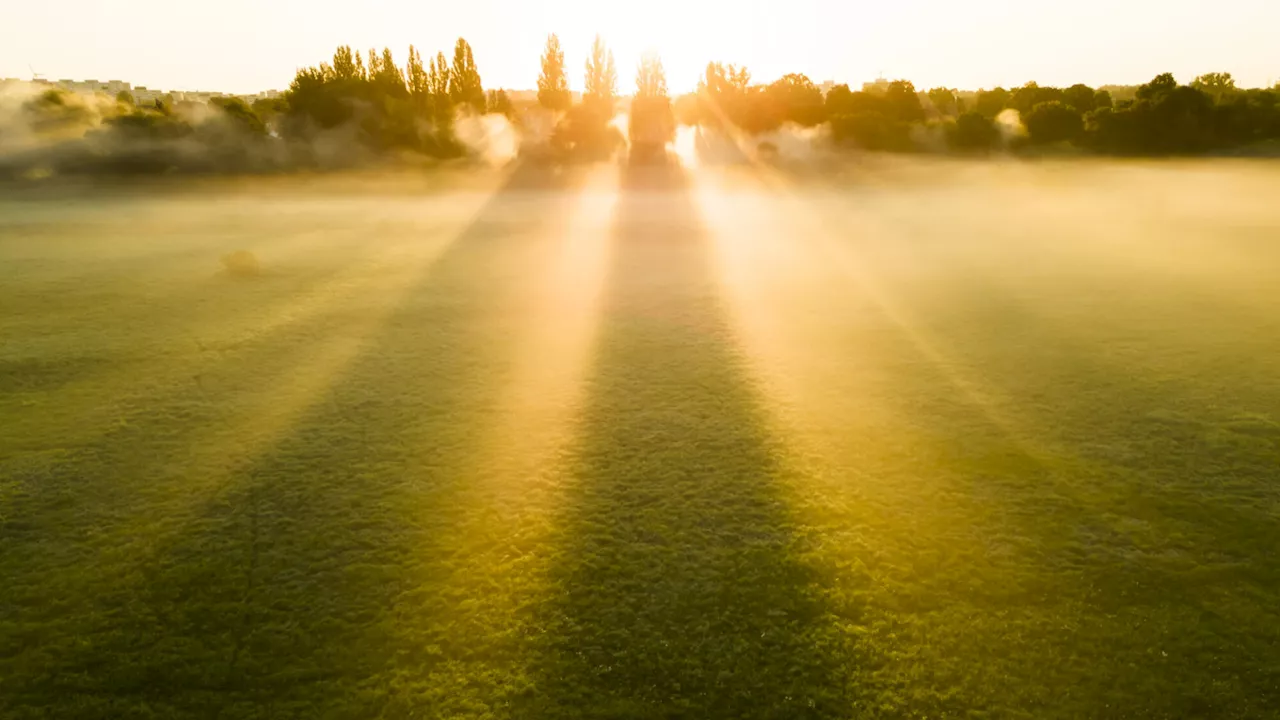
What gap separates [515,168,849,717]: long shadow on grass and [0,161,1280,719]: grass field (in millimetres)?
33

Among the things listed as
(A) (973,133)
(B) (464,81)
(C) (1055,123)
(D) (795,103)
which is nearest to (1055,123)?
(C) (1055,123)

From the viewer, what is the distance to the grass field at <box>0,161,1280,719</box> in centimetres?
539

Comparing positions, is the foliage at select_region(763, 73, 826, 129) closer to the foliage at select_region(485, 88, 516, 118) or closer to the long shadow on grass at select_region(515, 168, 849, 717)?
the foliage at select_region(485, 88, 516, 118)

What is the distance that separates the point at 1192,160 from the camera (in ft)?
163

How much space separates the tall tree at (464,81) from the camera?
214 ft

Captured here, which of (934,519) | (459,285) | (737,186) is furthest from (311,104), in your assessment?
(934,519)

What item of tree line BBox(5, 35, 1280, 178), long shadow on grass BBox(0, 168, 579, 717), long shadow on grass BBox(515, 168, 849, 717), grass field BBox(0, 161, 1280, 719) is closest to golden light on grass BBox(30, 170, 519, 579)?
grass field BBox(0, 161, 1280, 719)

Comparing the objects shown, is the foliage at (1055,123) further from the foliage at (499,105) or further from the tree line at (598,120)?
the foliage at (499,105)

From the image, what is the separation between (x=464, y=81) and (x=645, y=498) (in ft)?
214

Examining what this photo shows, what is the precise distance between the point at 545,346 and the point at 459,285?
610 cm

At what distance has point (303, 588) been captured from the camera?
21.0ft

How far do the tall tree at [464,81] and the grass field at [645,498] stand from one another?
51.3 metres

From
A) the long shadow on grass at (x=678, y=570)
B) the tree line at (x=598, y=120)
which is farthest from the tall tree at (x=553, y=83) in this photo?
the long shadow on grass at (x=678, y=570)

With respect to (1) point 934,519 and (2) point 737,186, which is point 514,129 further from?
(1) point 934,519
